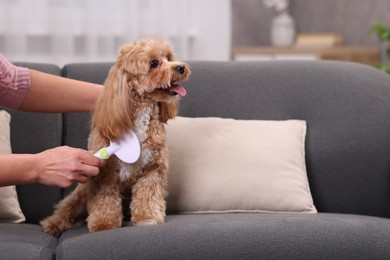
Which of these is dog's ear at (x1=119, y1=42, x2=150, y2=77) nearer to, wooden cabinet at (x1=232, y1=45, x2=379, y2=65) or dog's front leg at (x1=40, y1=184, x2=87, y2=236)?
dog's front leg at (x1=40, y1=184, x2=87, y2=236)

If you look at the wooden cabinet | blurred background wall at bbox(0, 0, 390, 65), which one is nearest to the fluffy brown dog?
blurred background wall at bbox(0, 0, 390, 65)

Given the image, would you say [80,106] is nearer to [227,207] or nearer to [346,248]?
[227,207]

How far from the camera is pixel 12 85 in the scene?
1854mm

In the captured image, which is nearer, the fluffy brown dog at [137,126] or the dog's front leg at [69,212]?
the fluffy brown dog at [137,126]

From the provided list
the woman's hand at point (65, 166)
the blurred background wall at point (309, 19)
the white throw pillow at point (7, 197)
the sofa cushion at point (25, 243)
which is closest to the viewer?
the sofa cushion at point (25, 243)

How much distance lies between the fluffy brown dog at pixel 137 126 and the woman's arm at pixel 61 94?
0.23m

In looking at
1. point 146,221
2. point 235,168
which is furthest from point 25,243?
point 235,168

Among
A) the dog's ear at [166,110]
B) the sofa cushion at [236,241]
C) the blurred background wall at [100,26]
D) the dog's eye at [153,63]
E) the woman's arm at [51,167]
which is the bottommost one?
the sofa cushion at [236,241]

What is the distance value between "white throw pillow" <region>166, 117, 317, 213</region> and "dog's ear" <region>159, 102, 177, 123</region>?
240 mm

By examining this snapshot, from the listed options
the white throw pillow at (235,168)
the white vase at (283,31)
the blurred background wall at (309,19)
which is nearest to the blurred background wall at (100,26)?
the white vase at (283,31)

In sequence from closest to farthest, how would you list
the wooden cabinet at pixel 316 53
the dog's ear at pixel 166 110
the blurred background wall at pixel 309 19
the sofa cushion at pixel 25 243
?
the sofa cushion at pixel 25 243 → the dog's ear at pixel 166 110 → the wooden cabinet at pixel 316 53 → the blurred background wall at pixel 309 19

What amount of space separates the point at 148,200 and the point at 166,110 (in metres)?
0.26

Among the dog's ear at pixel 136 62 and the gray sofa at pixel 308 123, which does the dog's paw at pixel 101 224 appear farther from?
the dog's ear at pixel 136 62

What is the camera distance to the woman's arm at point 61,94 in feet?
6.28
